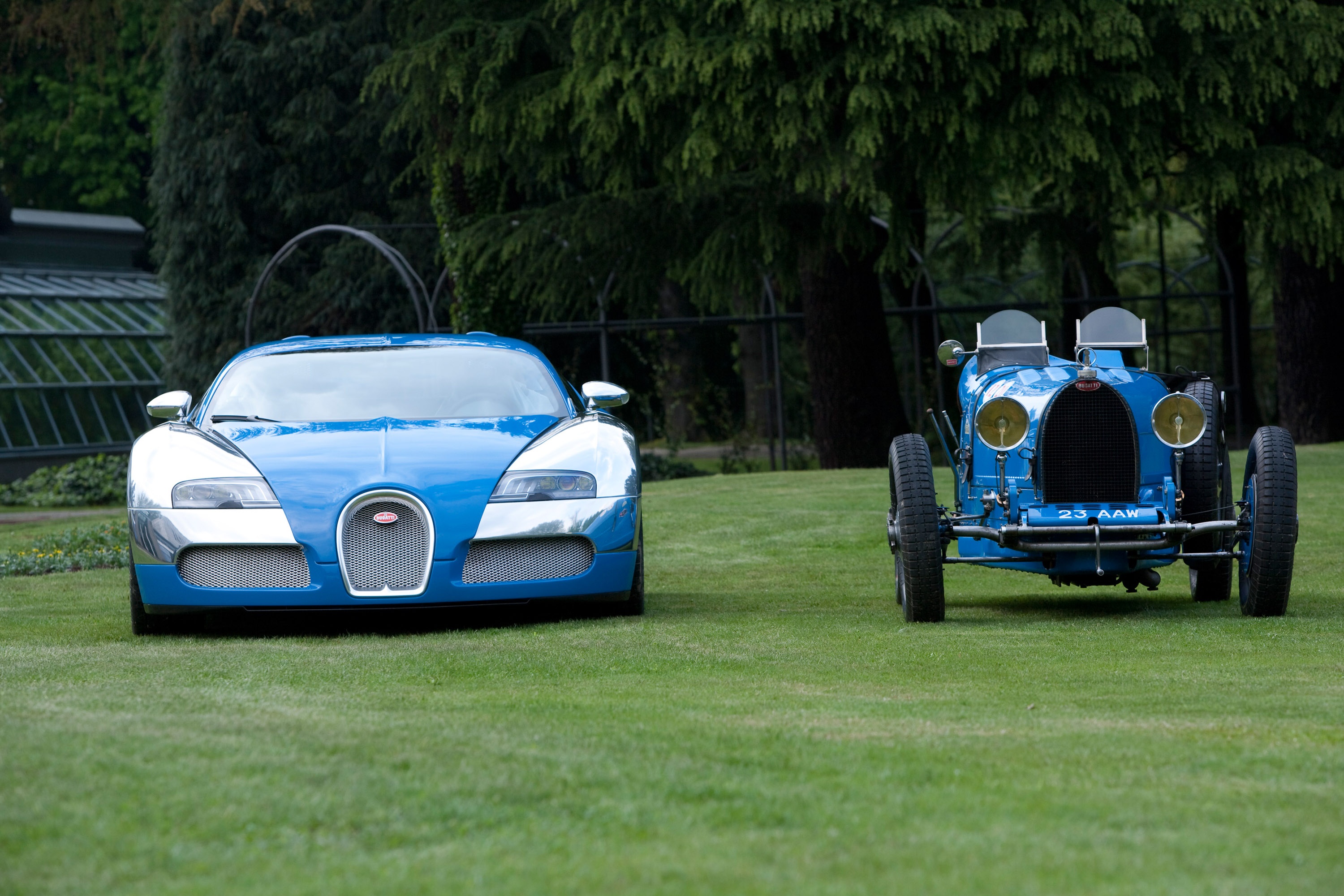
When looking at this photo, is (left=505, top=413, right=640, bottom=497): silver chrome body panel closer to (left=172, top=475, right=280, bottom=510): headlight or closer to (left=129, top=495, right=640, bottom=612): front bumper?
(left=129, top=495, right=640, bottom=612): front bumper

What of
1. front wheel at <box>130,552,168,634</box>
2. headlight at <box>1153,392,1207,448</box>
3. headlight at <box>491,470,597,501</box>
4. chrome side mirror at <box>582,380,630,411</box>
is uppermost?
chrome side mirror at <box>582,380,630,411</box>

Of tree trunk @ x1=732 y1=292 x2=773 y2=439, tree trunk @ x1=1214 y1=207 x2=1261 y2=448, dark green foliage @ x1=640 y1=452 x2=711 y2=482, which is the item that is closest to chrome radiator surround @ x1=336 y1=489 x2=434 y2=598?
dark green foliage @ x1=640 y1=452 x2=711 y2=482

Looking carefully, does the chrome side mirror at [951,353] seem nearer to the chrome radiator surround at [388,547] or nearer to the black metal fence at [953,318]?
the chrome radiator surround at [388,547]

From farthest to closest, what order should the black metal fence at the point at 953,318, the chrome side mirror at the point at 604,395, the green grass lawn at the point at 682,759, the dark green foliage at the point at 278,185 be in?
the dark green foliage at the point at 278,185 → the black metal fence at the point at 953,318 → the chrome side mirror at the point at 604,395 → the green grass lawn at the point at 682,759

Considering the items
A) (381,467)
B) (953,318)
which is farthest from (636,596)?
(953,318)

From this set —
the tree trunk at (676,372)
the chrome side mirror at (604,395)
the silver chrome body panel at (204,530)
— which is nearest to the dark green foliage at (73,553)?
the silver chrome body panel at (204,530)

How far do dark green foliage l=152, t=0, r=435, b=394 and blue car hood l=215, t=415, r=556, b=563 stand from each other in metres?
24.7

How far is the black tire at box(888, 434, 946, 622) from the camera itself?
7.24 metres

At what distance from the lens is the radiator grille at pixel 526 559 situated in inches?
276

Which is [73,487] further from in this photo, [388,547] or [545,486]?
[545,486]

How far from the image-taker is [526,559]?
23.3 ft

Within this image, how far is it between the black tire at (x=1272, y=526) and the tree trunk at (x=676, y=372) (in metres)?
15.5

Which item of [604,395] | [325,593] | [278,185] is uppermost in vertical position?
[278,185]

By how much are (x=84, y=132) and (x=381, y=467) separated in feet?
139
